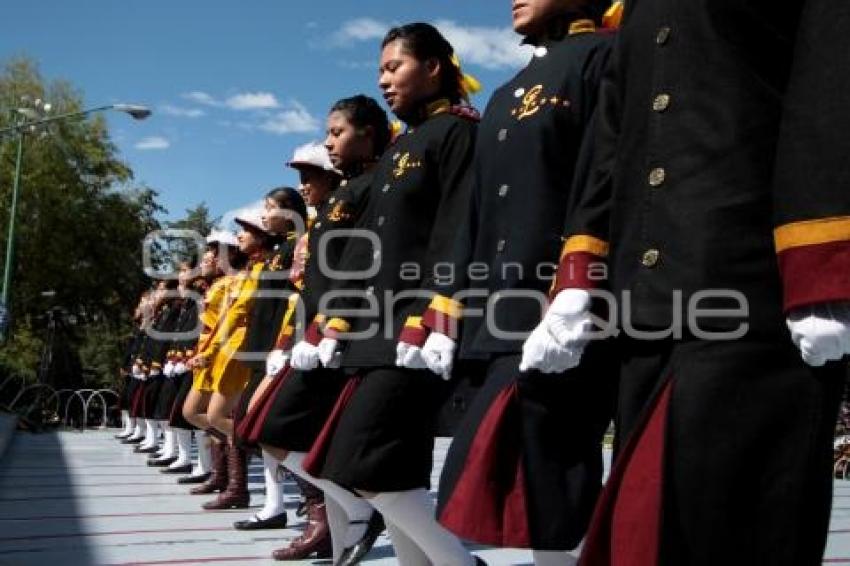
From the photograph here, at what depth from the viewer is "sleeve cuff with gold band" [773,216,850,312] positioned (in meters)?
1.50

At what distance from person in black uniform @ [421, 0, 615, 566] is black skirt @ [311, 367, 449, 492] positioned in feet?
1.10

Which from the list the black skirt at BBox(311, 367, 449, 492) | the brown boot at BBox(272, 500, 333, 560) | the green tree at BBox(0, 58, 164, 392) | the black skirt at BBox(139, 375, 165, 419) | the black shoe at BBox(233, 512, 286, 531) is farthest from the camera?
the green tree at BBox(0, 58, 164, 392)

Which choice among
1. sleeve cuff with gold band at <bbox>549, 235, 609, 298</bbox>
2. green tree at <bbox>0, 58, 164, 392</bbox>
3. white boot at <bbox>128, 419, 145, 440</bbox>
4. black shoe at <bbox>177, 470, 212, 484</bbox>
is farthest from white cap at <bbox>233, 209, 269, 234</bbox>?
green tree at <bbox>0, 58, 164, 392</bbox>

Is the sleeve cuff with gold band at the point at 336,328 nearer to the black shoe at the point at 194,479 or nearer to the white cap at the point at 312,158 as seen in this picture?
the white cap at the point at 312,158

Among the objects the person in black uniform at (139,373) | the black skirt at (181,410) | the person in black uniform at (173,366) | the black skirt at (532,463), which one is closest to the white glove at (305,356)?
the black skirt at (532,463)

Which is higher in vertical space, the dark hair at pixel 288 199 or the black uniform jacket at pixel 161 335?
the dark hair at pixel 288 199

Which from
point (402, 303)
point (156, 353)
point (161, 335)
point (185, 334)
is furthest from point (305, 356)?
point (156, 353)

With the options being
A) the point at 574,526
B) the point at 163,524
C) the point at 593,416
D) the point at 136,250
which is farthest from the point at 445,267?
the point at 136,250

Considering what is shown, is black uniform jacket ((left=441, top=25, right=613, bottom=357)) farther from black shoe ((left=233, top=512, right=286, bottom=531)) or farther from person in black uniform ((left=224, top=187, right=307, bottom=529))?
black shoe ((left=233, top=512, right=286, bottom=531))

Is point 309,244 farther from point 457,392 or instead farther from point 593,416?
point 593,416

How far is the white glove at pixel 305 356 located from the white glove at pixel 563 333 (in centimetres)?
180

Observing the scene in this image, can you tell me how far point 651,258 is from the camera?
5.98 ft

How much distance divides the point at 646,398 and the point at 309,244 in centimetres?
266

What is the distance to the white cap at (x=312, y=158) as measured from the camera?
16.2 ft
